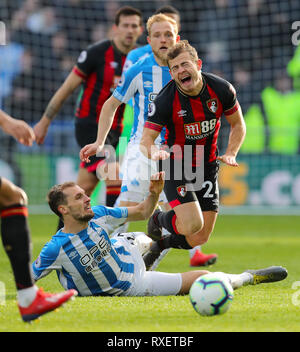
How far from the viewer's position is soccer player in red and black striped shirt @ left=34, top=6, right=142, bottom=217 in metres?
7.87

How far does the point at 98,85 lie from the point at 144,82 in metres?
1.71

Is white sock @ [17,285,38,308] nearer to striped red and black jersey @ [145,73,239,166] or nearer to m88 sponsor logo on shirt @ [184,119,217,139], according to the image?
striped red and black jersey @ [145,73,239,166]

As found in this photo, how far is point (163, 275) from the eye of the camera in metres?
5.45

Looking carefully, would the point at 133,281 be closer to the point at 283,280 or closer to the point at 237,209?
the point at 283,280

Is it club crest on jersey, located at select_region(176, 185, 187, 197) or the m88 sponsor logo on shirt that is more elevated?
the m88 sponsor logo on shirt

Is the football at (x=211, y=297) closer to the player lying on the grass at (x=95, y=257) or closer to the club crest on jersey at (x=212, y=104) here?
the player lying on the grass at (x=95, y=257)

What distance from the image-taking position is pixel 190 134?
5801 mm

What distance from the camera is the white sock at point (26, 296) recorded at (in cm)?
419

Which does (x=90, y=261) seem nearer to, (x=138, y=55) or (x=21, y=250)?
(x=21, y=250)

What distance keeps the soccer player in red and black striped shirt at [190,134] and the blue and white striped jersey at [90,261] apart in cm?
63

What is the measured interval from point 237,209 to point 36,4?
6775mm
